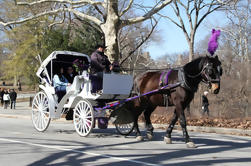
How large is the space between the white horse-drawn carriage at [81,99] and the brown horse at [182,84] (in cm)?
67

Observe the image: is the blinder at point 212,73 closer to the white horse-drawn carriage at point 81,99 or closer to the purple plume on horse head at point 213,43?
the purple plume on horse head at point 213,43

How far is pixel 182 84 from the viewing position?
368 inches

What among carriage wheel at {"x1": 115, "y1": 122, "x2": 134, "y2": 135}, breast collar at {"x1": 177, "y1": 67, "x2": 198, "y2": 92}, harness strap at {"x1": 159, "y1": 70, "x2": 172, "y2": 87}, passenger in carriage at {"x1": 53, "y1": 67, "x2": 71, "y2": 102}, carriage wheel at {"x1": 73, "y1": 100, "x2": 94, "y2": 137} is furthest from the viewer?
passenger in carriage at {"x1": 53, "y1": 67, "x2": 71, "y2": 102}

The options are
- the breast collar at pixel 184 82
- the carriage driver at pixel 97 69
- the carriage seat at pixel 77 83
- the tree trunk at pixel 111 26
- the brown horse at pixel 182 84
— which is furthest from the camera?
the tree trunk at pixel 111 26

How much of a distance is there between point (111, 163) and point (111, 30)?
12043 millimetres

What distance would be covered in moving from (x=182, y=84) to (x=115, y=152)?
2722 millimetres

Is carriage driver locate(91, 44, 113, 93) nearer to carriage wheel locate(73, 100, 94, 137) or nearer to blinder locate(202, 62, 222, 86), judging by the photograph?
carriage wheel locate(73, 100, 94, 137)

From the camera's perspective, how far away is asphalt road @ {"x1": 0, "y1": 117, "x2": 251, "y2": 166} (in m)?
6.93

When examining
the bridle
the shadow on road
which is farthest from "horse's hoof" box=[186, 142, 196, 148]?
the bridle

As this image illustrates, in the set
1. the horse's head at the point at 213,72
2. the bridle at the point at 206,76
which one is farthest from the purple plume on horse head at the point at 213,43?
the bridle at the point at 206,76

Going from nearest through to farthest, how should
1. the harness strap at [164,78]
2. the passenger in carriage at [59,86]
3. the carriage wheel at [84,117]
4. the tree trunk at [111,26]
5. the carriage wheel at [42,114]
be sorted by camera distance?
the harness strap at [164,78]
the carriage wheel at [84,117]
the carriage wheel at [42,114]
the passenger in carriage at [59,86]
the tree trunk at [111,26]

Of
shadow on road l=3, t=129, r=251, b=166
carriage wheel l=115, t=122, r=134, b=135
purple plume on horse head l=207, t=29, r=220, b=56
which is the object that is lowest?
shadow on road l=3, t=129, r=251, b=166

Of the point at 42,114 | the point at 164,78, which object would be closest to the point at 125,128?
the point at 164,78

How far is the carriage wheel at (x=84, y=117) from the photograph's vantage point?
33.5 feet
